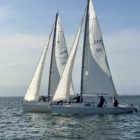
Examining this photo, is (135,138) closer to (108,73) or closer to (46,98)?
(108,73)

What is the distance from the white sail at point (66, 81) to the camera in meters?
43.3

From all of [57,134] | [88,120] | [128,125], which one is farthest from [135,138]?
[88,120]

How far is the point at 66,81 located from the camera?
43719mm

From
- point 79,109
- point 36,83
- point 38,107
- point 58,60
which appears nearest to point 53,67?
point 58,60

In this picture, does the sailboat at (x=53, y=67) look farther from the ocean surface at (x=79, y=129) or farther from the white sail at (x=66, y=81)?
the ocean surface at (x=79, y=129)

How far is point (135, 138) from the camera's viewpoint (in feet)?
88.8

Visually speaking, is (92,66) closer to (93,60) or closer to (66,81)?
(93,60)

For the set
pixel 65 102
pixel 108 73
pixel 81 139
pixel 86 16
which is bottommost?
pixel 81 139

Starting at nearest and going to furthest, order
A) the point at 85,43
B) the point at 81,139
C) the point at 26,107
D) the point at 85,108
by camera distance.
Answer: the point at 81,139, the point at 85,108, the point at 85,43, the point at 26,107

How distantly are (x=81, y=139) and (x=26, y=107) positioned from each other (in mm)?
22464

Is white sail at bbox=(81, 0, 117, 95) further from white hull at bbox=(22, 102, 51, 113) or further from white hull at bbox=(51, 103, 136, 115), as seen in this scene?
white hull at bbox=(22, 102, 51, 113)

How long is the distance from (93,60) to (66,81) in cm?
343

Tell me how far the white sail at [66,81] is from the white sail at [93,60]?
3.73ft

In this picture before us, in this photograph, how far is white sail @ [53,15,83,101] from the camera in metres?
43.3
